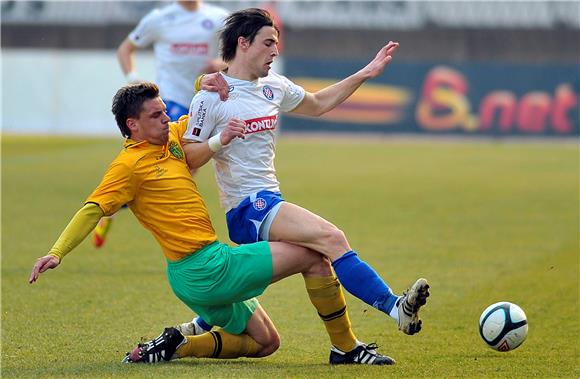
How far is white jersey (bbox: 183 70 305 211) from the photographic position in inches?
253

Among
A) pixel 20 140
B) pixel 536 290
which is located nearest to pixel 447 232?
pixel 536 290

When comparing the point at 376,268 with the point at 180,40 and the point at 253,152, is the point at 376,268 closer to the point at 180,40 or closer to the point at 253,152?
the point at 180,40

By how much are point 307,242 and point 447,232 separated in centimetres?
696

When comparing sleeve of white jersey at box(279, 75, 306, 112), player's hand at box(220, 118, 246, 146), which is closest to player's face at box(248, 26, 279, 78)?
sleeve of white jersey at box(279, 75, 306, 112)

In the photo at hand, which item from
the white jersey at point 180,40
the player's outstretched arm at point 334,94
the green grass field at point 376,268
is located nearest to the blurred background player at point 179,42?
the white jersey at point 180,40

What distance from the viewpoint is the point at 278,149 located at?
2791 centimetres

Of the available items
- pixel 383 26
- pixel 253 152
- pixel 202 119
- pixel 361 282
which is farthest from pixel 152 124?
pixel 383 26

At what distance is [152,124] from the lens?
6.23 m

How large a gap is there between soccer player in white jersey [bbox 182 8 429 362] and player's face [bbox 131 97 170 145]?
0.74 ft

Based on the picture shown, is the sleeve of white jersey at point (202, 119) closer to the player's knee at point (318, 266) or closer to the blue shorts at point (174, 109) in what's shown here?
the player's knee at point (318, 266)

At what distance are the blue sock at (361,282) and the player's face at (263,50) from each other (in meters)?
1.18

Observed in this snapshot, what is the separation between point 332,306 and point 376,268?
3872mm

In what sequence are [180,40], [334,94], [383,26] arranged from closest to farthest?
[334,94]
[180,40]
[383,26]

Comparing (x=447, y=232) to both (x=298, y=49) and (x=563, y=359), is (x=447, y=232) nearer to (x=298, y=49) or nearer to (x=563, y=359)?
(x=563, y=359)
